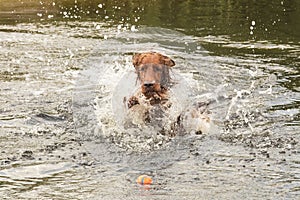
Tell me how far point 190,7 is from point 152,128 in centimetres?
1076

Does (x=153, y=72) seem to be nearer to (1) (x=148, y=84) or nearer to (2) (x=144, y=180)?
(1) (x=148, y=84)

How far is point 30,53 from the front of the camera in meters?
12.7

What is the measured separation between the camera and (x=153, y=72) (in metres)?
8.13

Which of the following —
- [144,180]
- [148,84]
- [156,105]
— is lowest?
[144,180]

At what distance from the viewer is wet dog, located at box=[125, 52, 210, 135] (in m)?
7.92

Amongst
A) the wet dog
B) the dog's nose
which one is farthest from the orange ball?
the dog's nose

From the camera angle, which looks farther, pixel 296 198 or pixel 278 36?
pixel 278 36

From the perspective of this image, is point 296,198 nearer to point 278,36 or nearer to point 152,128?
point 152,128

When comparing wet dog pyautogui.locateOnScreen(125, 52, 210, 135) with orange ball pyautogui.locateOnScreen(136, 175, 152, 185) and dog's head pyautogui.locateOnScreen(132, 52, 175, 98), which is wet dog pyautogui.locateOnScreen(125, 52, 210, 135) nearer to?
dog's head pyautogui.locateOnScreen(132, 52, 175, 98)

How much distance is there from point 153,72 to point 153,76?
0.15ft

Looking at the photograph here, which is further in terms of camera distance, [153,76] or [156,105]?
[153,76]

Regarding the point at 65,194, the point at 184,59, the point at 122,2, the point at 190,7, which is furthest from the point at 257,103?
the point at 122,2

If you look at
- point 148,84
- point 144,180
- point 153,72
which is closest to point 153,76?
point 153,72

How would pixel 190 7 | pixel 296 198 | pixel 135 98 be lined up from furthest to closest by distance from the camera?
1. pixel 190 7
2. pixel 135 98
3. pixel 296 198
